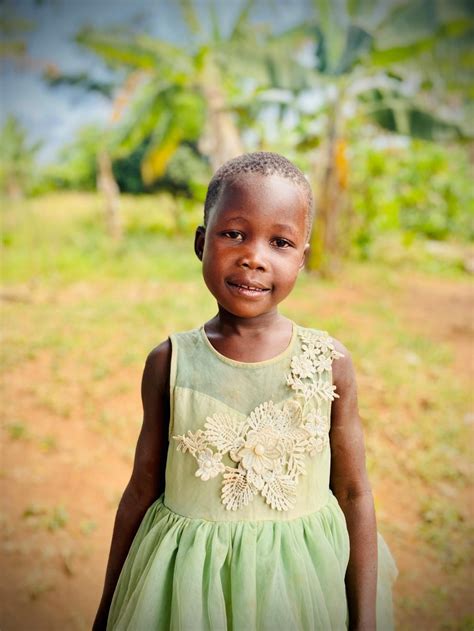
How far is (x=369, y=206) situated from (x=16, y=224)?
702 centimetres

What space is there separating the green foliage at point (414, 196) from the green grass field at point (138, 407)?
3.00 feet

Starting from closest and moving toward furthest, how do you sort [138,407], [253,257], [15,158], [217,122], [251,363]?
[253,257], [251,363], [138,407], [217,122], [15,158]

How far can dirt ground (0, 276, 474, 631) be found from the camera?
105 inches

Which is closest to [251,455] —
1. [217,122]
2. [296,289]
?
[296,289]

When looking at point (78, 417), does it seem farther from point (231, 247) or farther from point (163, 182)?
point (163, 182)

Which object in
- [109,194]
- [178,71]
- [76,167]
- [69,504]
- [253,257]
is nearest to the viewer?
[253,257]

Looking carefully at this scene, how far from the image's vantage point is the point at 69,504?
131 inches

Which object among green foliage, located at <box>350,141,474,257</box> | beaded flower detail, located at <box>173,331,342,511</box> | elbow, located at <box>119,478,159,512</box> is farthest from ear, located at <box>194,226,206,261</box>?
green foliage, located at <box>350,141,474,257</box>

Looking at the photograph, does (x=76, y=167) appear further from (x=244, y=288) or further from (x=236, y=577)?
(x=236, y=577)

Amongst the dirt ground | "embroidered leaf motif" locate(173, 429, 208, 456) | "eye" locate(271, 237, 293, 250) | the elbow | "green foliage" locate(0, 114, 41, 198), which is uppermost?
"green foliage" locate(0, 114, 41, 198)

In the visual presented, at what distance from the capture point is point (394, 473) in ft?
11.9

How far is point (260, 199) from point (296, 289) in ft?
19.6

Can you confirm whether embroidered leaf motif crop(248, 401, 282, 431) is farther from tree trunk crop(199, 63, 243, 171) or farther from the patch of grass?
tree trunk crop(199, 63, 243, 171)

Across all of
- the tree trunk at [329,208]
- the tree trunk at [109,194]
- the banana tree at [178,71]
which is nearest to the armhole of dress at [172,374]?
the banana tree at [178,71]
